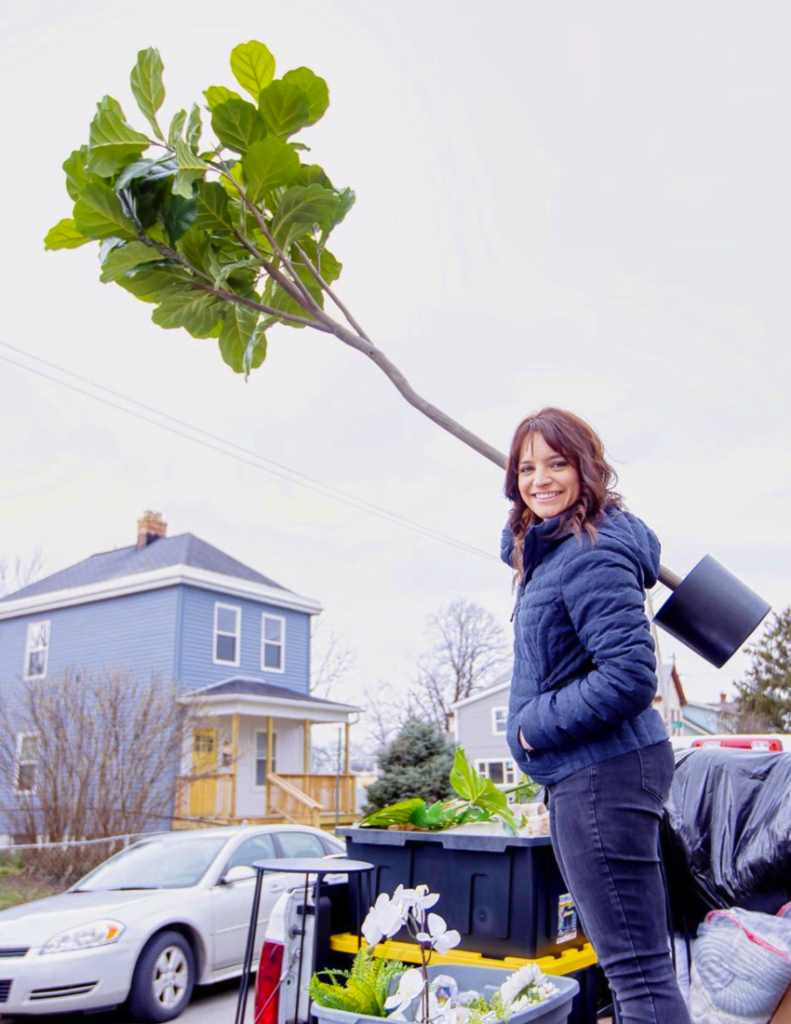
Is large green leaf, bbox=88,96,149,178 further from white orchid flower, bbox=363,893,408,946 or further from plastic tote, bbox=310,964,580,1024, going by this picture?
plastic tote, bbox=310,964,580,1024

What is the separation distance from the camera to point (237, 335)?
91.4 inches

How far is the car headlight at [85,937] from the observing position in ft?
19.4

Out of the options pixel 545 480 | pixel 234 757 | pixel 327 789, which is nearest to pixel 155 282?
pixel 545 480

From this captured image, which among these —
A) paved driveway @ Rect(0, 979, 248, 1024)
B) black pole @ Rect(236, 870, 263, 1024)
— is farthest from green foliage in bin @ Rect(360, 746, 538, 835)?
paved driveway @ Rect(0, 979, 248, 1024)

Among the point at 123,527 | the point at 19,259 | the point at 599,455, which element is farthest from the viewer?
the point at 123,527

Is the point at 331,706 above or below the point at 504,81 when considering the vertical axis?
below

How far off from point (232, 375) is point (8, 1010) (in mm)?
5415

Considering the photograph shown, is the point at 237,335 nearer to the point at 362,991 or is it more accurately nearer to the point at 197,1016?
the point at 362,991

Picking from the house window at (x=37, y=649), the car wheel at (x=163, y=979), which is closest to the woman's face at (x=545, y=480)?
the car wheel at (x=163, y=979)

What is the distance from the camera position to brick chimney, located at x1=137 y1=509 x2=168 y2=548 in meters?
23.6

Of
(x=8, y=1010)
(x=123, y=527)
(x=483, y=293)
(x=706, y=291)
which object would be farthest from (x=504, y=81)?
(x=123, y=527)

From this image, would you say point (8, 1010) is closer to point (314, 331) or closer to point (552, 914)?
point (552, 914)

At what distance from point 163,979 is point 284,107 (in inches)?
245

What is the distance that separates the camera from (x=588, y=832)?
5.42ft
